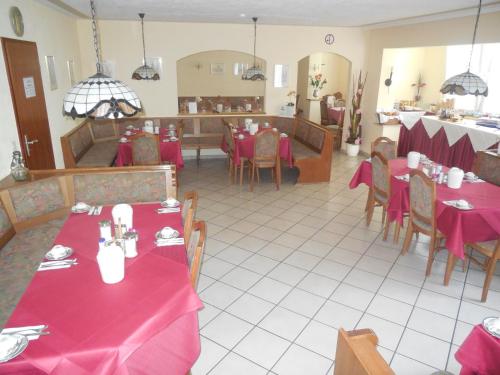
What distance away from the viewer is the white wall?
399 centimetres

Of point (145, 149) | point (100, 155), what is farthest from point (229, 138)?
point (100, 155)

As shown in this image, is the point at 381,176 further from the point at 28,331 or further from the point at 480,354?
the point at 28,331

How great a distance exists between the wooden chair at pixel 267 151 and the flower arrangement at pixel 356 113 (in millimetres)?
3014

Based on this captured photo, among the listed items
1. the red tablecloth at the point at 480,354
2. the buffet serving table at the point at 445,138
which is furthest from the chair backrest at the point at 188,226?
the buffet serving table at the point at 445,138

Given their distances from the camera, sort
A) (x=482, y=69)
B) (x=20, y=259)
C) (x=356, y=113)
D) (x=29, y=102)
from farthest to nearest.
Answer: (x=356, y=113) < (x=482, y=69) < (x=29, y=102) < (x=20, y=259)

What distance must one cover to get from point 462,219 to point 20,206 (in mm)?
4155

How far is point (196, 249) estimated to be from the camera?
224 cm

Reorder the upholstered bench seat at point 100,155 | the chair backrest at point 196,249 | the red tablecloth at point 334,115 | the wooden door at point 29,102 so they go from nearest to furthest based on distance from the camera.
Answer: the chair backrest at point 196,249 → the wooden door at point 29,102 → the upholstered bench seat at point 100,155 → the red tablecloth at point 334,115

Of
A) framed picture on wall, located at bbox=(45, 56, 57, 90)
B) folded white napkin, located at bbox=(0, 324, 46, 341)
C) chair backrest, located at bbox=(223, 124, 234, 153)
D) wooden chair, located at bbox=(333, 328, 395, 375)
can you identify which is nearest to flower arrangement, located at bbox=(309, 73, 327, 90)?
chair backrest, located at bbox=(223, 124, 234, 153)

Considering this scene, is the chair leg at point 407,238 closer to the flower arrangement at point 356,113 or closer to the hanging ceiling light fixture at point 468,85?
the hanging ceiling light fixture at point 468,85

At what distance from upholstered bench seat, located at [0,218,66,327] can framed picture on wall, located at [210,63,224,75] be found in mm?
7834

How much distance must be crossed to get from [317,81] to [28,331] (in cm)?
1052

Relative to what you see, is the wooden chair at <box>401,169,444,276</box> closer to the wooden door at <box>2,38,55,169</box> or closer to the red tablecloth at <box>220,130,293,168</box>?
the red tablecloth at <box>220,130,293,168</box>

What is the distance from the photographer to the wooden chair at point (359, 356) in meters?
1.08
